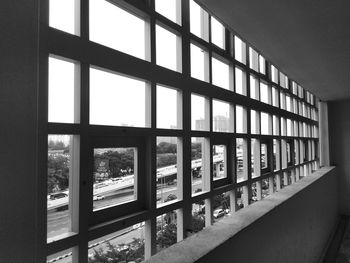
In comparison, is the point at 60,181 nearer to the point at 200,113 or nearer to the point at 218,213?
the point at 200,113

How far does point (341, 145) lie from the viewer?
23.1 ft

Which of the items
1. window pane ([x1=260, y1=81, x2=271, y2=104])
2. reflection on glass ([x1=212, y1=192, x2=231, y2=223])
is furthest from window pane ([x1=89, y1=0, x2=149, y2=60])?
window pane ([x1=260, y1=81, x2=271, y2=104])

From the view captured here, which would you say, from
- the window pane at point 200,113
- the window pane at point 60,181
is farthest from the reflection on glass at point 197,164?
the window pane at point 60,181

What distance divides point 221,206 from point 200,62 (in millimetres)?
1370

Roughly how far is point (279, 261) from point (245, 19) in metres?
2.30

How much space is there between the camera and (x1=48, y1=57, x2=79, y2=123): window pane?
130 centimetres

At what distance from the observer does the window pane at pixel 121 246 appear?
5.02ft

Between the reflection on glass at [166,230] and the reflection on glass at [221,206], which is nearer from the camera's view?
the reflection on glass at [166,230]

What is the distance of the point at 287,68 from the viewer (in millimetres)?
3574

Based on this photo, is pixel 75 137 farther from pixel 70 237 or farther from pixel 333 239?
pixel 333 239

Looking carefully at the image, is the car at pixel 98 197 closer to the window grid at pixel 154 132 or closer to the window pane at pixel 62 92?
the window grid at pixel 154 132

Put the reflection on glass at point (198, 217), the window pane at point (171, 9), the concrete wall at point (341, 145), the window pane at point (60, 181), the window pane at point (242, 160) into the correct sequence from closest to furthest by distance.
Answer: the window pane at point (60, 181)
the window pane at point (171, 9)
the reflection on glass at point (198, 217)
the window pane at point (242, 160)
the concrete wall at point (341, 145)

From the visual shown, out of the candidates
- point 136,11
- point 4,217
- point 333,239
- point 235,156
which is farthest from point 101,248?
point 333,239

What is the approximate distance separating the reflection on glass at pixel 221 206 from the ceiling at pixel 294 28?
1481 mm
